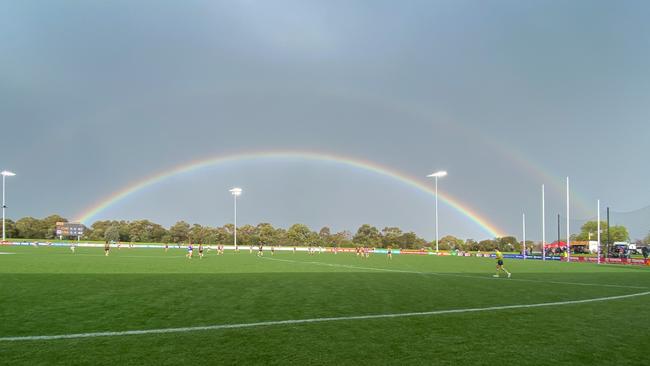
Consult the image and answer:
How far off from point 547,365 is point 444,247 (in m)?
148

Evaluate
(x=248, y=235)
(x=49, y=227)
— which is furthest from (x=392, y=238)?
(x=49, y=227)

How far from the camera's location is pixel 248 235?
142375 millimetres

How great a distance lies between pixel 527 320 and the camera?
1084 centimetres

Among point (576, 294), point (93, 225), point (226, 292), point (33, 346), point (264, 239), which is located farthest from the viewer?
point (93, 225)

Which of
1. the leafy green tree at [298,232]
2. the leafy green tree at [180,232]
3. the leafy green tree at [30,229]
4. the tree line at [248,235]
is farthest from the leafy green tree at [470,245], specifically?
the leafy green tree at [30,229]

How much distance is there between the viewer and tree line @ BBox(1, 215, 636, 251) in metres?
128

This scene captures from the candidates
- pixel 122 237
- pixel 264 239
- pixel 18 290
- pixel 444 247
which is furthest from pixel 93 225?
pixel 18 290

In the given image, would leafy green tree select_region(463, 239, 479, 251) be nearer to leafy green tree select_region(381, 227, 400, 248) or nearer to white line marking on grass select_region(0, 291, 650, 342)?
leafy green tree select_region(381, 227, 400, 248)

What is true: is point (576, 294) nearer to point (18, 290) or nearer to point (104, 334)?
point (104, 334)

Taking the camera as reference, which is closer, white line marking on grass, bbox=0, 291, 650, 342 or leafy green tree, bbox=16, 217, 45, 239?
white line marking on grass, bbox=0, 291, 650, 342

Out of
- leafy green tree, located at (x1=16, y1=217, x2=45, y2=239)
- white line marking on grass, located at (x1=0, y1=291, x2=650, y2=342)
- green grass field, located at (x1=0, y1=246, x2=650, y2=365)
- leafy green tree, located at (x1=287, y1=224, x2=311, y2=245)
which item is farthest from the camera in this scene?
leafy green tree, located at (x1=287, y1=224, x2=311, y2=245)

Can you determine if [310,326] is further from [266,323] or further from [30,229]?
[30,229]

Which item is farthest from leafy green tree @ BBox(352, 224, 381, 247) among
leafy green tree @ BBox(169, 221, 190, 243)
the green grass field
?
the green grass field

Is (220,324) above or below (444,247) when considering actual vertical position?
above
